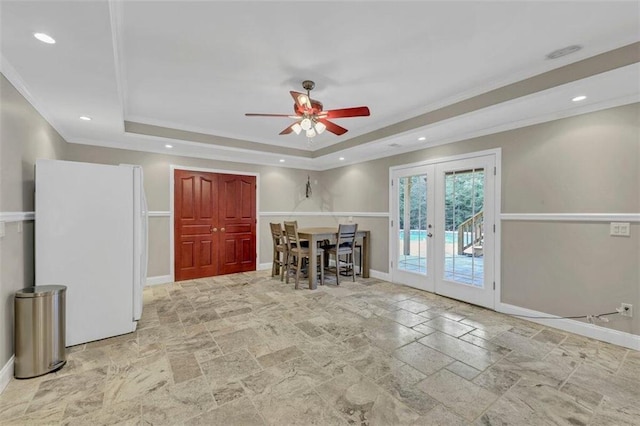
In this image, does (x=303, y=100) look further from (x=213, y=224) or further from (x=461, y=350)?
(x=213, y=224)

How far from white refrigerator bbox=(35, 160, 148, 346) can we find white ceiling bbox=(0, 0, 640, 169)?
0.77 meters

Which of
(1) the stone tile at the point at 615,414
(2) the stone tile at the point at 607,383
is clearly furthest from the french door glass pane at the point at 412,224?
(1) the stone tile at the point at 615,414

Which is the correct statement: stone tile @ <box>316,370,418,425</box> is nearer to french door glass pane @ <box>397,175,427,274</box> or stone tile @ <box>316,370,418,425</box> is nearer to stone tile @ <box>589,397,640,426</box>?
stone tile @ <box>589,397,640,426</box>

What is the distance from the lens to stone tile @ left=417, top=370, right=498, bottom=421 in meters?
1.77

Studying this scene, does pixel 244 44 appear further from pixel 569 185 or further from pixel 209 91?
pixel 569 185

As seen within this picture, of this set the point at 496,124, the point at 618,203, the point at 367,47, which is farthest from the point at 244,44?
the point at 618,203

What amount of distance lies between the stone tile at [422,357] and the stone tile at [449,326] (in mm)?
502

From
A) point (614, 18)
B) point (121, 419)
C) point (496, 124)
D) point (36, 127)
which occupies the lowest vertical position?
point (121, 419)

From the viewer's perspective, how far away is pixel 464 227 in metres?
3.88

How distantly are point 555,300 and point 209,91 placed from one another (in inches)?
176

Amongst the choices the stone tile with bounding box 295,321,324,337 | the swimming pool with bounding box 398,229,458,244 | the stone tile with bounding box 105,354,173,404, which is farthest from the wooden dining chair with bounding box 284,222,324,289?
the stone tile with bounding box 105,354,173,404

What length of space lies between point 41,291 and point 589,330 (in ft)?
16.4

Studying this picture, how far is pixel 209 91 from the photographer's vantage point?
121 inches

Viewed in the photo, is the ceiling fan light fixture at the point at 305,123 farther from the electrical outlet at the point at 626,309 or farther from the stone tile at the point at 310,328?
the electrical outlet at the point at 626,309
